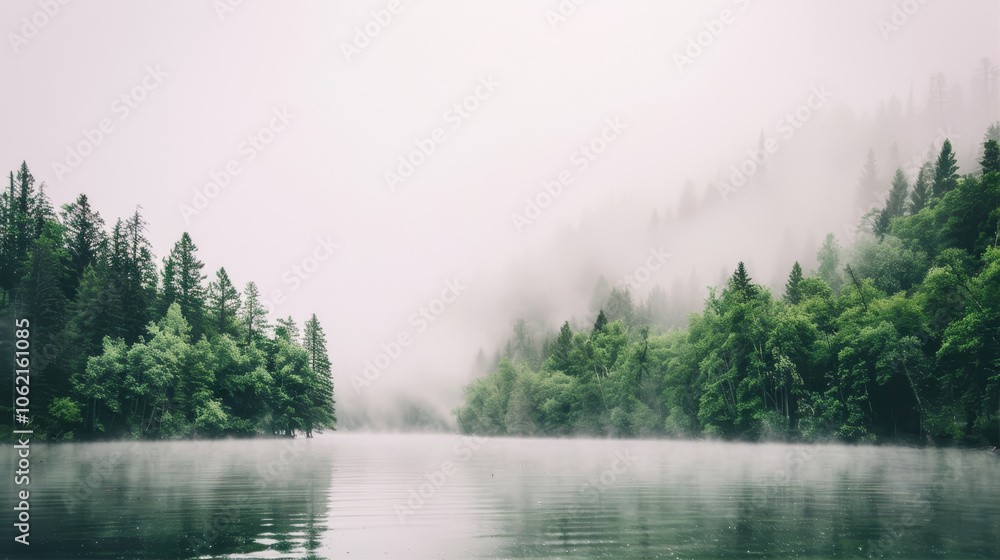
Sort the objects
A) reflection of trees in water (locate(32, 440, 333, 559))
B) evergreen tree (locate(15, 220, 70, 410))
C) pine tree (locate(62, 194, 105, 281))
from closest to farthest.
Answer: reflection of trees in water (locate(32, 440, 333, 559)) < evergreen tree (locate(15, 220, 70, 410)) < pine tree (locate(62, 194, 105, 281))

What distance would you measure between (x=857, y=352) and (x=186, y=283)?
347 feet

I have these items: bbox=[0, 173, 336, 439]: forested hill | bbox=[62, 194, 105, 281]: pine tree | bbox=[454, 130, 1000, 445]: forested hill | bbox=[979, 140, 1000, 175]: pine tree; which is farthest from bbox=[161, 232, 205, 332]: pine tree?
bbox=[979, 140, 1000, 175]: pine tree

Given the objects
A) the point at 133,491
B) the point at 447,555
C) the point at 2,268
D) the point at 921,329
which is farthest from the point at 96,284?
the point at 921,329

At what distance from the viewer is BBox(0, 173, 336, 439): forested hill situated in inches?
3204

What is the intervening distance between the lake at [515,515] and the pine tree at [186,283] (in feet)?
273

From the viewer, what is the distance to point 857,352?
74.4m

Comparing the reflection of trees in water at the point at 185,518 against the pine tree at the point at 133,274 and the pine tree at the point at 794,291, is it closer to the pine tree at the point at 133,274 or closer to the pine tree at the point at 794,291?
the pine tree at the point at 133,274

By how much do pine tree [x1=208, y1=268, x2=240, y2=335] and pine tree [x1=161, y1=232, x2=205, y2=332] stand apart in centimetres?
307

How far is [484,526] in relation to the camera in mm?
19297

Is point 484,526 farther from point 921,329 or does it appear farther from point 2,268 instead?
point 2,268

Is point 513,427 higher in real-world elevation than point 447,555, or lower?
lower

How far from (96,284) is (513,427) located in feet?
300

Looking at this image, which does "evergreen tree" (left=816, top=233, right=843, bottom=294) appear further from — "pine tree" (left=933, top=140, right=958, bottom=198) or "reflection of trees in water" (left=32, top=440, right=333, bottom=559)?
"reflection of trees in water" (left=32, top=440, right=333, bottom=559)

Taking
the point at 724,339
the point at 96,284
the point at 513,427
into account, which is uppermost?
the point at 96,284
